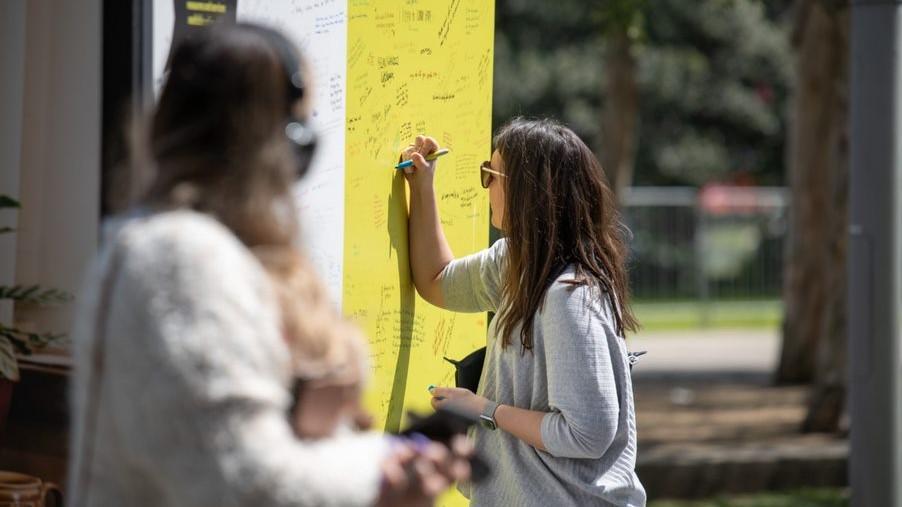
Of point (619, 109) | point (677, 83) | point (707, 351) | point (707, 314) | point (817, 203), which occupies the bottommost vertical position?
point (707, 351)

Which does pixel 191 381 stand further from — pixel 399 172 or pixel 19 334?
pixel 19 334

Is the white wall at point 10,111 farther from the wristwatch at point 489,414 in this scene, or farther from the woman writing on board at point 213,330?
the woman writing on board at point 213,330

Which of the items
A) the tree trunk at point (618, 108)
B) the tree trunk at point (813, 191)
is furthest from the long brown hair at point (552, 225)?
the tree trunk at point (618, 108)

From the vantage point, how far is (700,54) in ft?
95.5

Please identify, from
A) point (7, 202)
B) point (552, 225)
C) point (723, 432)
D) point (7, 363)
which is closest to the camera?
point (552, 225)

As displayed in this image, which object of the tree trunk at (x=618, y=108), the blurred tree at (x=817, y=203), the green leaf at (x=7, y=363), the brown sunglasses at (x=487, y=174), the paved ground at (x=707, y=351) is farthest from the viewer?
the paved ground at (x=707, y=351)

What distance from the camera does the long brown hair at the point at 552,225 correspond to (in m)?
3.01

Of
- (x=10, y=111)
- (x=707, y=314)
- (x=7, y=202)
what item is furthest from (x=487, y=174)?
(x=707, y=314)

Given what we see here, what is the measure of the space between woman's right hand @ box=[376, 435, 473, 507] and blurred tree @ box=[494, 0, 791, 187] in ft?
75.5

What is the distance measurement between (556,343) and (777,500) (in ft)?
18.3

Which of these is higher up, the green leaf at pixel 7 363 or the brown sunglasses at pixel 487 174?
the brown sunglasses at pixel 487 174

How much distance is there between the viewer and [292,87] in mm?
1875

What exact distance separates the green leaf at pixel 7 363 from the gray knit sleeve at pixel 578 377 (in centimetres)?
161

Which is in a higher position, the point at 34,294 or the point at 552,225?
the point at 552,225
